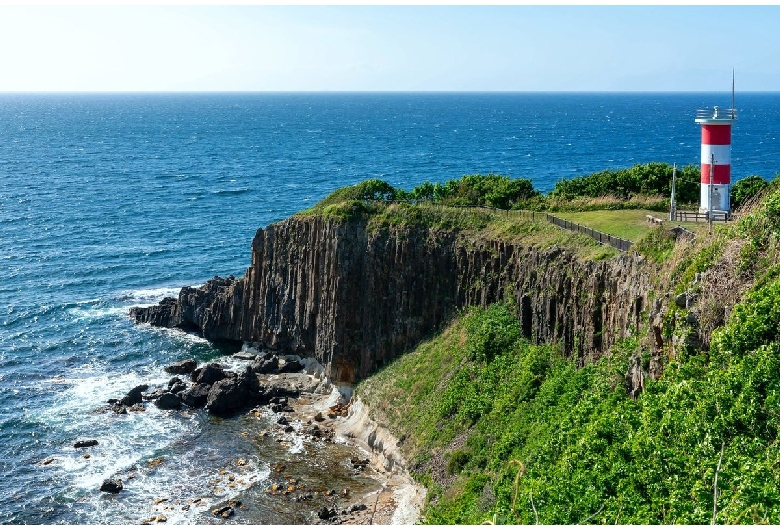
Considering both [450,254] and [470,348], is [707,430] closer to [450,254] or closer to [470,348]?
[470,348]

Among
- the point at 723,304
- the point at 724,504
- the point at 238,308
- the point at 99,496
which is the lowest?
the point at 99,496

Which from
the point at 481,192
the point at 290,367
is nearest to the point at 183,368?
the point at 290,367

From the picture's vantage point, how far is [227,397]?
194ft

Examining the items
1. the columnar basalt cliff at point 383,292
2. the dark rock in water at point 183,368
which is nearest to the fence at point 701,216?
the columnar basalt cliff at point 383,292

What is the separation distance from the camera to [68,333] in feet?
246

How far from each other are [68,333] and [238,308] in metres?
16.2

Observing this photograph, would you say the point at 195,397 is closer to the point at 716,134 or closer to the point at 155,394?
the point at 155,394

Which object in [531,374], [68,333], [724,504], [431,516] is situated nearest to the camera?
[724,504]

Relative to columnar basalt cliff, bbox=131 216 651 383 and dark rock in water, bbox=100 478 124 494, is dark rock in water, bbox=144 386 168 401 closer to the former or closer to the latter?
columnar basalt cliff, bbox=131 216 651 383

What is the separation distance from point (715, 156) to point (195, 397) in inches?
1486

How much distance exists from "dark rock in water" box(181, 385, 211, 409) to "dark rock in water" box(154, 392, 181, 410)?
611 millimetres

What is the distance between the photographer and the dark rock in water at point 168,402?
2368 inches

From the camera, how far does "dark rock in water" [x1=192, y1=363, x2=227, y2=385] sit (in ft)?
206

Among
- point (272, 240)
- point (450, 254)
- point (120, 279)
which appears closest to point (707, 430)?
point (450, 254)
